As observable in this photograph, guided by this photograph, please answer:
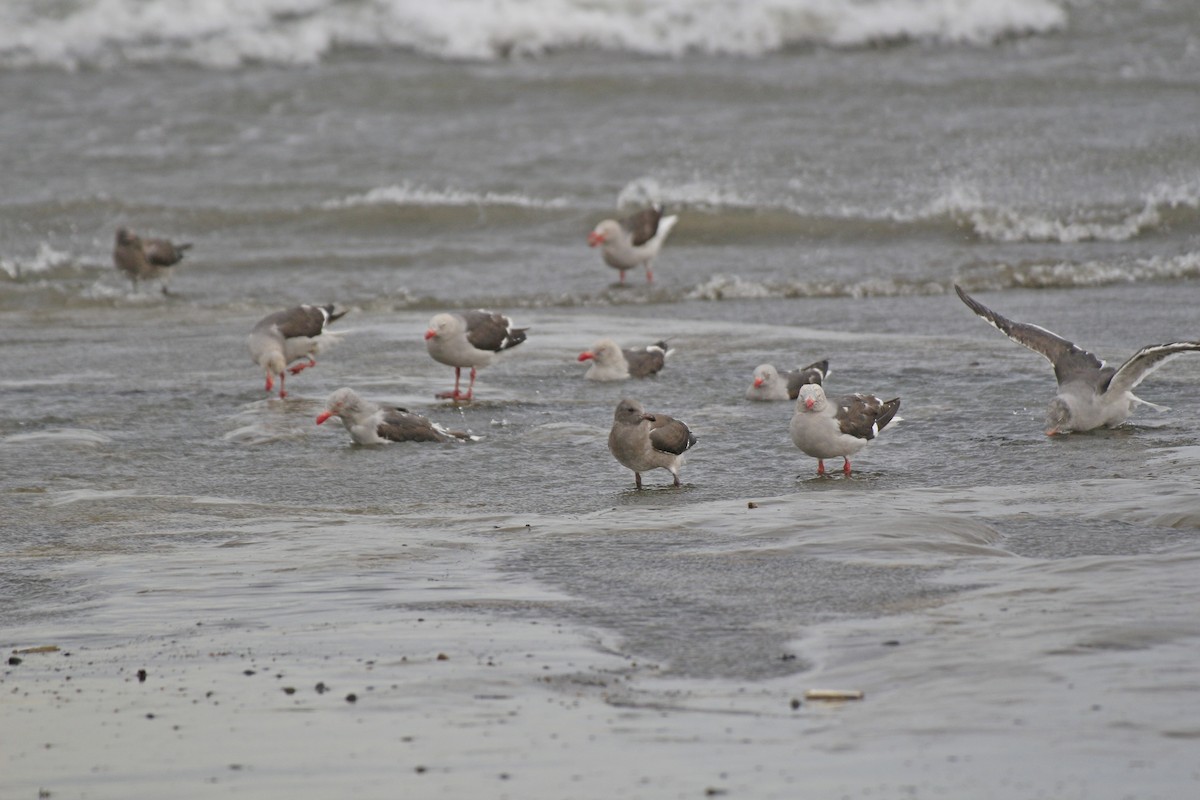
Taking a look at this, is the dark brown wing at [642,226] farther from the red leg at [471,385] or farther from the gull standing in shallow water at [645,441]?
the gull standing in shallow water at [645,441]

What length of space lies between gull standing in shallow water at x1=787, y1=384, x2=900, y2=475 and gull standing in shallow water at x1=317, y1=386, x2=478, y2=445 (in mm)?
2077

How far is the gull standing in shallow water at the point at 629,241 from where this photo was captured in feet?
53.7

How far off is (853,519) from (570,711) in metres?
2.56

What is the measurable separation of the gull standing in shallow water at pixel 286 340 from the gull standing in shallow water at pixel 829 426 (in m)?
4.13

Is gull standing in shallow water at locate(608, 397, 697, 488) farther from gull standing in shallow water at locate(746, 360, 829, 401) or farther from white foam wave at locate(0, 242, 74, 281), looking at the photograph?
white foam wave at locate(0, 242, 74, 281)

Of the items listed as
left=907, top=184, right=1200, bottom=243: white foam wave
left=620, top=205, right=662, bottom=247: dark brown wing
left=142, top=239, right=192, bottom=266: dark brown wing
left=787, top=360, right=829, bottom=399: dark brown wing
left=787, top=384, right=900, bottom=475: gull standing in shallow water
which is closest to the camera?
left=787, top=384, right=900, bottom=475: gull standing in shallow water

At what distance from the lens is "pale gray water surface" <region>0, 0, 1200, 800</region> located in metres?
4.36

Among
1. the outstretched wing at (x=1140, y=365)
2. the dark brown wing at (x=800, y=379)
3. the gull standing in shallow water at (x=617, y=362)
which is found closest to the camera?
the outstretched wing at (x=1140, y=365)

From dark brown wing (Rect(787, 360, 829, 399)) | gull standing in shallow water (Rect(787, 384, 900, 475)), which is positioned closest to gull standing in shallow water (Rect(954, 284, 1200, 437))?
gull standing in shallow water (Rect(787, 384, 900, 475))

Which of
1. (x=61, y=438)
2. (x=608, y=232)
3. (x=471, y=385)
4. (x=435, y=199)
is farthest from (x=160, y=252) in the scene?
(x=61, y=438)

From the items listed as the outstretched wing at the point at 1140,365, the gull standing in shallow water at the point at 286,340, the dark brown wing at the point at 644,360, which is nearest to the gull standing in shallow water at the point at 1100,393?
the outstretched wing at the point at 1140,365

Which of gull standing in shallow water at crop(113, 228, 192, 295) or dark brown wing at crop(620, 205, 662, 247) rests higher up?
dark brown wing at crop(620, 205, 662, 247)

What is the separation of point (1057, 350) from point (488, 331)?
3828 mm

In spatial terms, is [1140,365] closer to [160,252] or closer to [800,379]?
[800,379]
